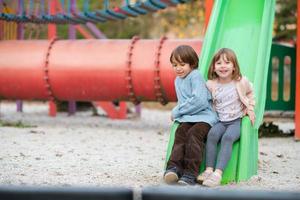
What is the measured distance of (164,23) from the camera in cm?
1953

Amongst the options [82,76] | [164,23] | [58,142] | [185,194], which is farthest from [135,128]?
[164,23]

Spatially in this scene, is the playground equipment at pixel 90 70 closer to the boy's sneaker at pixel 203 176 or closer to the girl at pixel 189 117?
the girl at pixel 189 117

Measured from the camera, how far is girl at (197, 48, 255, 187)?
4.65 m

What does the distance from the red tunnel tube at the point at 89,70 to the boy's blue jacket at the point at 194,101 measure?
2.92 metres

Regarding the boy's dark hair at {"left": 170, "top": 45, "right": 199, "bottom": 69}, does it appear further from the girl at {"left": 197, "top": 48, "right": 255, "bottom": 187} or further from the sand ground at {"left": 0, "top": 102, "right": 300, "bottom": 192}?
the sand ground at {"left": 0, "top": 102, "right": 300, "bottom": 192}

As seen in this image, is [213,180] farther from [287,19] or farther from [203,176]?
[287,19]

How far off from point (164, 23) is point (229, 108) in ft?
48.8

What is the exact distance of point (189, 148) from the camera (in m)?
4.64

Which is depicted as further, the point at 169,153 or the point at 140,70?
the point at 140,70

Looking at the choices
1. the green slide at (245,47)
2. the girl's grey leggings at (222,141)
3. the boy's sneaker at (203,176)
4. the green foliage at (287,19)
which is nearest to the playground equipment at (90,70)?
the green slide at (245,47)

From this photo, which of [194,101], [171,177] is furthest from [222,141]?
[171,177]

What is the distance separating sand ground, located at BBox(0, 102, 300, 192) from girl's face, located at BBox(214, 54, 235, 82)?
83cm

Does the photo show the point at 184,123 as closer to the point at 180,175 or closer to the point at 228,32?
the point at 180,175

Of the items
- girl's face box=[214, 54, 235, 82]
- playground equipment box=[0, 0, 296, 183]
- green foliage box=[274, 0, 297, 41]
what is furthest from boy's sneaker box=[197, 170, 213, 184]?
green foliage box=[274, 0, 297, 41]
